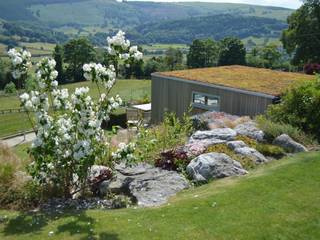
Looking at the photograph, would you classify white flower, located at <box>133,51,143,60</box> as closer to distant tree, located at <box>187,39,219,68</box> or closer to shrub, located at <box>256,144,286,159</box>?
shrub, located at <box>256,144,286,159</box>

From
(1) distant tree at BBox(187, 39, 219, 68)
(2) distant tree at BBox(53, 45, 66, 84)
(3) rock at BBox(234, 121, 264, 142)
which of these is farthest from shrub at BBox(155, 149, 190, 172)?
(1) distant tree at BBox(187, 39, 219, 68)

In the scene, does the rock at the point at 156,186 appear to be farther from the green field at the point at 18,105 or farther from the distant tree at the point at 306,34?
the distant tree at the point at 306,34

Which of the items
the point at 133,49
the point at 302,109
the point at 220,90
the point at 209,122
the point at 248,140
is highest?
the point at 133,49

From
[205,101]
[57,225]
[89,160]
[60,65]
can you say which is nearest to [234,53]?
[60,65]

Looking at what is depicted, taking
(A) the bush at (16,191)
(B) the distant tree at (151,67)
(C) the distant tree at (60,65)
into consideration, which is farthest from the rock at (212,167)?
(C) the distant tree at (60,65)

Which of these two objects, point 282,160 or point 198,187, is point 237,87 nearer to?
point 282,160

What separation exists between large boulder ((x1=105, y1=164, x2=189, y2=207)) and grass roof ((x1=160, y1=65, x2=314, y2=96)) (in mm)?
8727

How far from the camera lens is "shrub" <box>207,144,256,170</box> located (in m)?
10.0

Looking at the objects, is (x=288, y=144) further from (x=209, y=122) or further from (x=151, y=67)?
(x=151, y=67)

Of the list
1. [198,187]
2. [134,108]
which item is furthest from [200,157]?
[134,108]

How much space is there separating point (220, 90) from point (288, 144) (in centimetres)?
793

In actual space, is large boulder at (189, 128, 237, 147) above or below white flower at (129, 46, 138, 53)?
below

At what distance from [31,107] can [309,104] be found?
8.74 meters

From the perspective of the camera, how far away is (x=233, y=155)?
406 inches
